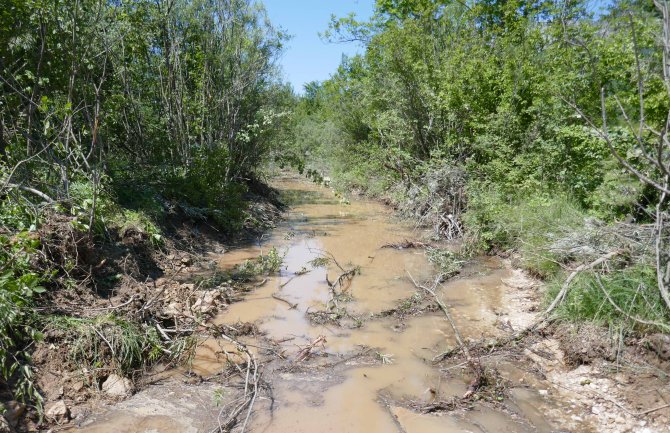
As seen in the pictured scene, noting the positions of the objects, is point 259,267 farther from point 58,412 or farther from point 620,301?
point 620,301

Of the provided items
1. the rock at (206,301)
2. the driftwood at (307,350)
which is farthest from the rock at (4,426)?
the rock at (206,301)

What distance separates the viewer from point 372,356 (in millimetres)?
5832

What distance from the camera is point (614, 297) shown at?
527 centimetres

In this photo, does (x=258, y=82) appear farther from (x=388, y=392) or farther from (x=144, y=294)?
(x=388, y=392)

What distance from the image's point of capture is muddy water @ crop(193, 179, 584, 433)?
450 centimetres

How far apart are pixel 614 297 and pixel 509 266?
169 inches

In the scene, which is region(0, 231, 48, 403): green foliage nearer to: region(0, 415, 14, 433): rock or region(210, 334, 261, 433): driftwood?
region(0, 415, 14, 433): rock

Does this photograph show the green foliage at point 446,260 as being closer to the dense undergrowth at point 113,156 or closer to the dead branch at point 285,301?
the dead branch at point 285,301

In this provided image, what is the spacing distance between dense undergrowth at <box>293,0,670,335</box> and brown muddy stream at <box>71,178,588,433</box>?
112 cm

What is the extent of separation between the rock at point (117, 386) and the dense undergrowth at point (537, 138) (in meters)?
4.64

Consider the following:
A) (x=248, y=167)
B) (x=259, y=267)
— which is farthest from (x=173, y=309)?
(x=248, y=167)

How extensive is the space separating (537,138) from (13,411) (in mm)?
10408

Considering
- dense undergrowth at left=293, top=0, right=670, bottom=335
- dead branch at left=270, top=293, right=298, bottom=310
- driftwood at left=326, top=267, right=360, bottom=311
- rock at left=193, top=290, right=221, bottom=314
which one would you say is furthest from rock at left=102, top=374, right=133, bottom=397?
dense undergrowth at left=293, top=0, right=670, bottom=335

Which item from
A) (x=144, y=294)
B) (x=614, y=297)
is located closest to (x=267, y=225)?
(x=144, y=294)
